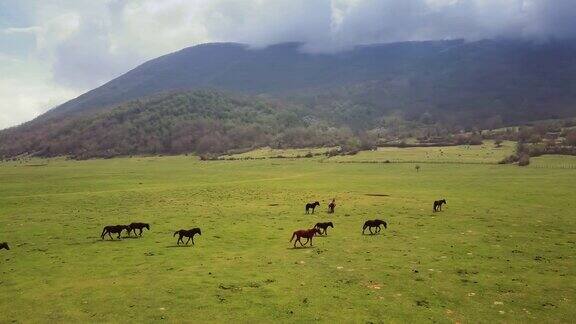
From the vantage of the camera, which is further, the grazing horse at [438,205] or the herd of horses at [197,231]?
the grazing horse at [438,205]

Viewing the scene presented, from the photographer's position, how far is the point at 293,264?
27.7 metres

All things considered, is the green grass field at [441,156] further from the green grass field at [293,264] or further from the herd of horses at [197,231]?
the herd of horses at [197,231]

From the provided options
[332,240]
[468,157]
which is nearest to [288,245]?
[332,240]

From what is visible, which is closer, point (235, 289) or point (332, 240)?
point (235, 289)

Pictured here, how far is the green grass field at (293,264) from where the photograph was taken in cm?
2056

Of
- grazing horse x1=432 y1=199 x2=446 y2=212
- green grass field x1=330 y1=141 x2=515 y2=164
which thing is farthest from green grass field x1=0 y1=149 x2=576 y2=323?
green grass field x1=330 y1=141 x2=515 y2=164

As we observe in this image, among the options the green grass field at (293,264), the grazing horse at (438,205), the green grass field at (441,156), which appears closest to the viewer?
the green grass field at (293,264)

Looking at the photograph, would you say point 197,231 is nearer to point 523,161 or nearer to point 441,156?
point 523,161

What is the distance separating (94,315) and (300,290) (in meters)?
9.21

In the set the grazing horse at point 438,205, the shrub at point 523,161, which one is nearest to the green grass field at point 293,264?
the grazing horse at point 438,205

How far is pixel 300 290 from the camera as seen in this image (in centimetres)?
2288

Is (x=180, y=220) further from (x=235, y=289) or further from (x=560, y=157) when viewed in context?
(x=560, y=157)

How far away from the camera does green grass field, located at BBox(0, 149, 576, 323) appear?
2056cm

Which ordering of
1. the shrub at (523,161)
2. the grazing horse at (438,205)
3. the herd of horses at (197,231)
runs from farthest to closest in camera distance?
the shrub at (523,161), the grazing horse at (438,205), the herd of horses at (197,231)
